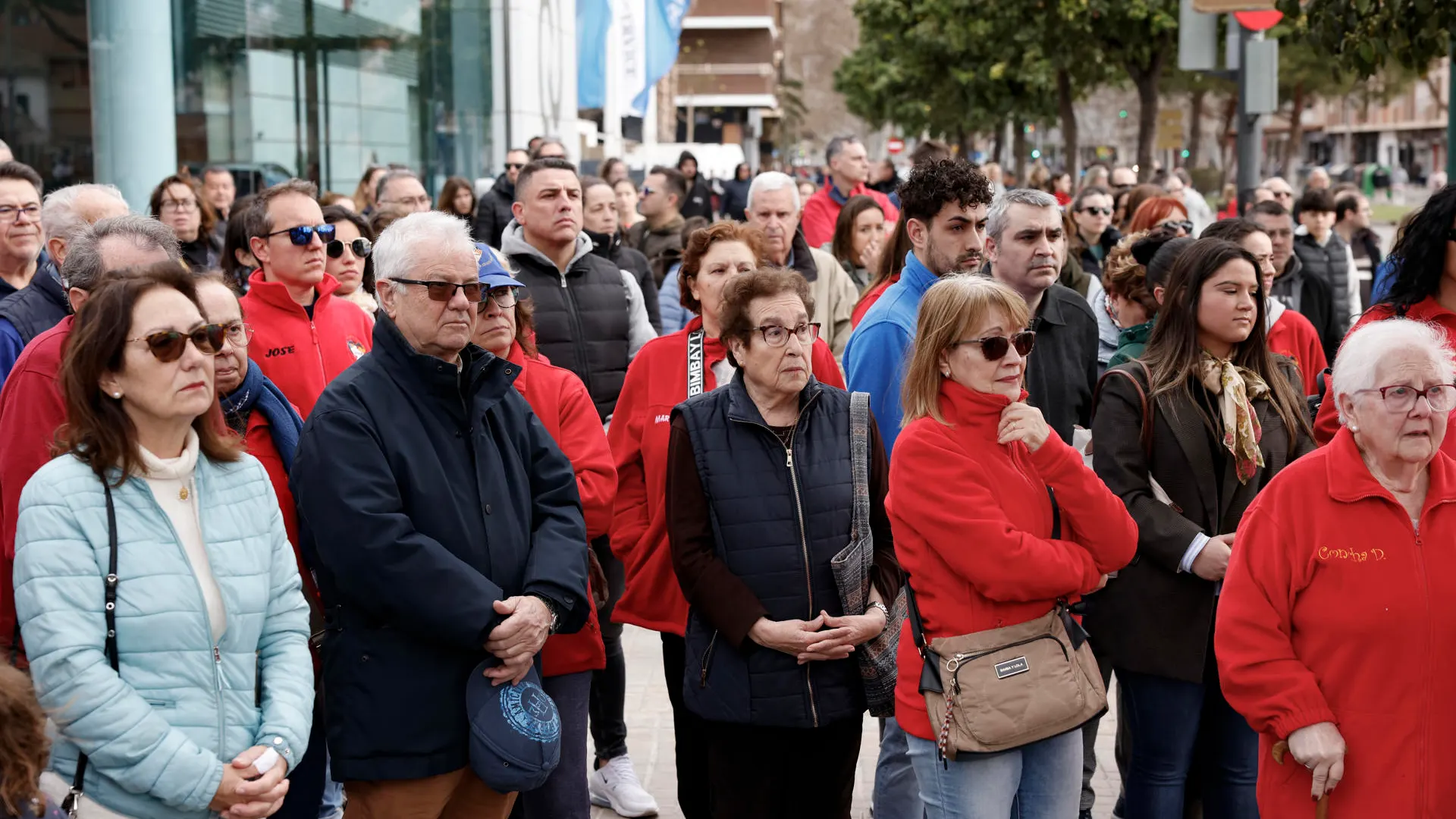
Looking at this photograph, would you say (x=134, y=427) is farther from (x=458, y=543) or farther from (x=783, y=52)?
(x=783, y=52)

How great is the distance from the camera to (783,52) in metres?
123

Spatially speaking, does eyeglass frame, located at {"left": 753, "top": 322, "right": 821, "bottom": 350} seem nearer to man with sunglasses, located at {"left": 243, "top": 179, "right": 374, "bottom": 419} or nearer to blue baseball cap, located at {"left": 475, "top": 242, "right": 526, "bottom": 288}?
blue baseball cap, located at {"left": 475, "top": 242, "right": 526, "bottom": 288}

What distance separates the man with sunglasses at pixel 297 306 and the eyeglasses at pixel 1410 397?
10.5 feet

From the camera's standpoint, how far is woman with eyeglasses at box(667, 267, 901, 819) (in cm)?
421

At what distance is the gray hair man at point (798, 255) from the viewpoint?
7652 millimetres

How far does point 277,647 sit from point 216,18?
13064 mm

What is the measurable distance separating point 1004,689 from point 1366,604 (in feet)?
2.85

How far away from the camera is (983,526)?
3822 millimetres

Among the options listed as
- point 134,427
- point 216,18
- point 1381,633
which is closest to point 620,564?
point 134,427

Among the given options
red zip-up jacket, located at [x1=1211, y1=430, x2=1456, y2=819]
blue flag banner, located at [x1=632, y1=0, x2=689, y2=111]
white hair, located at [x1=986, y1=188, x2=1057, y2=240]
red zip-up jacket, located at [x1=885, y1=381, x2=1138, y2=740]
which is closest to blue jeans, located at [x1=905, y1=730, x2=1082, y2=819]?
red zip-up jacket, located at [x1=885, y1=381, x2=1138, y2=740]

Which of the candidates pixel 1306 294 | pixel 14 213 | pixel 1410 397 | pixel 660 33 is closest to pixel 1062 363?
pixel 1410 397

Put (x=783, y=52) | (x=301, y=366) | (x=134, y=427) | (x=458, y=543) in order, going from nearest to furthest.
→ 1. (x=134, y=427)
2. (x=458, y=543)
3. (x=301, y=366)
4. (x=783, y=52)

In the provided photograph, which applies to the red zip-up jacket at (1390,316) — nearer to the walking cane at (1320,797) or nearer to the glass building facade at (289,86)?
the walking cane at (1320,797)

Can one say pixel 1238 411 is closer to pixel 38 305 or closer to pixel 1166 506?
pixel 1166 506
